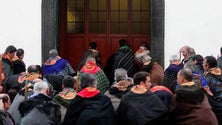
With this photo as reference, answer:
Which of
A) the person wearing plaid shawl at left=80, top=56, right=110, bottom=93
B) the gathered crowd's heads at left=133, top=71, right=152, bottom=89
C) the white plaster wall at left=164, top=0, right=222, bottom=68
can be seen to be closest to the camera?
the gathered crowd's heads at left=133, top=71, right=152, bottom=89

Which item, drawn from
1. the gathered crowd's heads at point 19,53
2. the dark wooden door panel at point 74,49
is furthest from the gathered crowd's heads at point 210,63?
the dark wooden door panel at point 74,49

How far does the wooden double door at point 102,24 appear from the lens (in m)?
14.4

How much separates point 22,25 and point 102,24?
2.45 m

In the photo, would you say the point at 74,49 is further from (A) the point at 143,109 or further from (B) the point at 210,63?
(A) the point at 143,109

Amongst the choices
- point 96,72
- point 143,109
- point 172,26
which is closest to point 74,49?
point 172,26

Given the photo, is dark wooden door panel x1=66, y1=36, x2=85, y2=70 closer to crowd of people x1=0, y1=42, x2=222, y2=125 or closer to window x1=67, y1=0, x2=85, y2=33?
window x1=67, y1=0, x2=85, y2=33

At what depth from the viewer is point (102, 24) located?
14.6 meters

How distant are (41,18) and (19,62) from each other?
2.10 metres

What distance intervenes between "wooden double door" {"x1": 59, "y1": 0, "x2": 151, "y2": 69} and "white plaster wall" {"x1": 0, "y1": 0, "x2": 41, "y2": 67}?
4.17 ft

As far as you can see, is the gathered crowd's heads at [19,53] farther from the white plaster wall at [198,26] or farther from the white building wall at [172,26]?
the white plaster wall at [198,26]

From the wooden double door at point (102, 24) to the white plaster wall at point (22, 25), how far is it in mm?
1271

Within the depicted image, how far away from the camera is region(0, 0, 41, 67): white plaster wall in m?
13.1

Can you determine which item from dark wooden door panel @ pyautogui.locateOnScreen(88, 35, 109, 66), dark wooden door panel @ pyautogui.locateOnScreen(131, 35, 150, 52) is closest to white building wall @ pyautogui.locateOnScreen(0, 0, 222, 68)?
dark wooden door panel @ pyautogui.locateOnScreen(131, 35, 150, 52)

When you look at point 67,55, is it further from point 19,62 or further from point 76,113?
point 76,113
